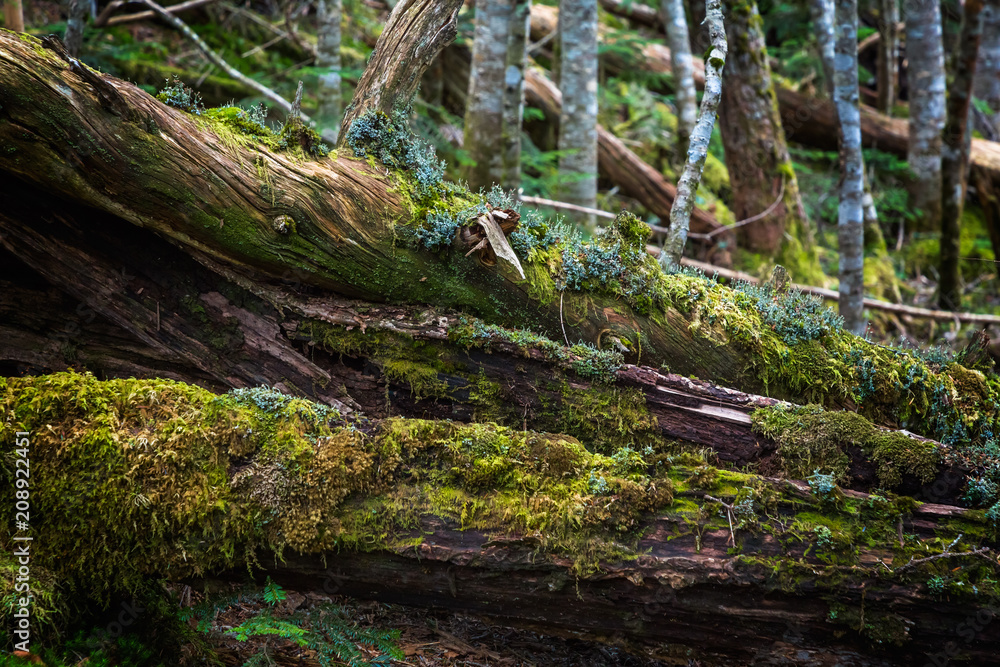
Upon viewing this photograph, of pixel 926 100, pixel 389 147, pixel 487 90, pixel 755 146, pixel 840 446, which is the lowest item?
pixel 840 446

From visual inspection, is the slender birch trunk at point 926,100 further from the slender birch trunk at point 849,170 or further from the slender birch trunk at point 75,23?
the slender birch trunk at point 75,23

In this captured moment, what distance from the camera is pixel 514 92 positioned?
28.8 feet

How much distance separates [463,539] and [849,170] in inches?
256

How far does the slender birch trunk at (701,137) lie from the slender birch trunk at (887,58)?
43.6 ft

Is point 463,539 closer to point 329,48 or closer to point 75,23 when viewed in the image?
point 329,48

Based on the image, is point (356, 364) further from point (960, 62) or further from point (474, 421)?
point (960, 62)

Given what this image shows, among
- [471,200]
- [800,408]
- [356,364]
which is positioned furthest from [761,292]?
[356,364]

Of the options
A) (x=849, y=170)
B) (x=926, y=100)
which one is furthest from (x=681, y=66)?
(x=926, y=100)

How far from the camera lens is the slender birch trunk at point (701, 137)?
5312 mm

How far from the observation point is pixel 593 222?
9.38 metres

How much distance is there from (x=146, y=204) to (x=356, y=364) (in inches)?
64.9

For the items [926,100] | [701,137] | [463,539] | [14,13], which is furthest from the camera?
[926,100]

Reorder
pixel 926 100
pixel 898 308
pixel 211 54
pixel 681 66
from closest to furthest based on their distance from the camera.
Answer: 1. pixel 211 54
2. pixel 898 308
3. pixel 681 66
4. pixel 926 100

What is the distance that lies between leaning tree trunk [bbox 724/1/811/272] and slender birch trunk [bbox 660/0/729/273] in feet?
14.8
